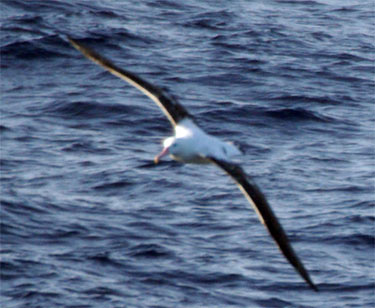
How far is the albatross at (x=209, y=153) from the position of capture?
417 inches

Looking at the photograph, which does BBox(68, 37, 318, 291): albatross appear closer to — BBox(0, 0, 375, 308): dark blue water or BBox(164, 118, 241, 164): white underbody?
BBox(164, 118, 241, 164): white underbody

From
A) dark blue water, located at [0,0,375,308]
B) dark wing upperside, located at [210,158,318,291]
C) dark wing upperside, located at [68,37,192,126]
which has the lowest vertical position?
dark blue water, located at [0,0,375,308]

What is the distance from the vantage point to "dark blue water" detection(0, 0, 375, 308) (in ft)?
57.7

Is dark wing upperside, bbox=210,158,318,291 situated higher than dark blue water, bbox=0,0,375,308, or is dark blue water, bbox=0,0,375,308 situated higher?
dark wing upperside, bbox=210,158,318,291

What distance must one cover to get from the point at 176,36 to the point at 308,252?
35.2 ft

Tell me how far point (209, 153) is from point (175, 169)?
9001 millimetres

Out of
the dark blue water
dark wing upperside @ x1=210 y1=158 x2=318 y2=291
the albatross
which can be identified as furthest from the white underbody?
the dark blue water

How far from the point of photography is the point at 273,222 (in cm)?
1059

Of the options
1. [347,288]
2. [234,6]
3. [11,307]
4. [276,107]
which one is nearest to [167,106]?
[11,307]

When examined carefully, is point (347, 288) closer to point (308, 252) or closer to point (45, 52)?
point (308, 252)

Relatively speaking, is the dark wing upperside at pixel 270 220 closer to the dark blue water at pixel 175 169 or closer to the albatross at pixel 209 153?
the albatross at pixel 209 153

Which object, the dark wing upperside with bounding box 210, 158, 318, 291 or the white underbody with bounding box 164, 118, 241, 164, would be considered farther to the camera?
the white underbody with bounding box 164, 118, 241, 164

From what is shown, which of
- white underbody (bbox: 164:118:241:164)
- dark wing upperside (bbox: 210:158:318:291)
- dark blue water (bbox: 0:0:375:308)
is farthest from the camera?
dark blue water (bbox: 0:0:375:308)

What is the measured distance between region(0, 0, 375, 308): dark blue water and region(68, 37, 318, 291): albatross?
209 inches
